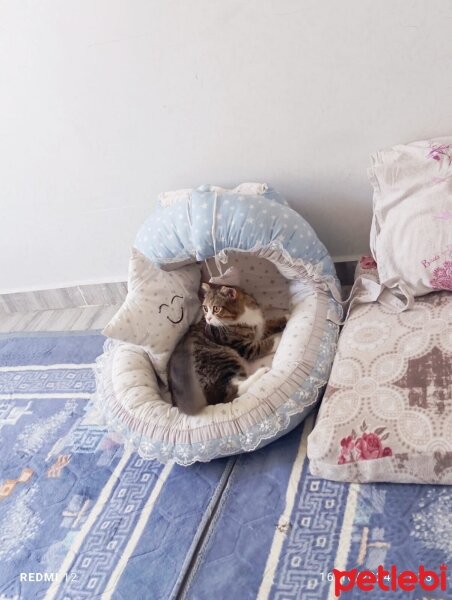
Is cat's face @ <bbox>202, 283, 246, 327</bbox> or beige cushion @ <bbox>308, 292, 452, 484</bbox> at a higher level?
cat's face @ <bbox>202, 283, 246, 327</bbox>

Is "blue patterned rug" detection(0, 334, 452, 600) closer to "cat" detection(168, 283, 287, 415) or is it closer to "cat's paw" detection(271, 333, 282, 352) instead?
"cat" detection(168, 283, 287, 415)

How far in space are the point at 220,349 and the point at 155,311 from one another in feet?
0.85

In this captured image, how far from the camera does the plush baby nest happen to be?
1618 mm

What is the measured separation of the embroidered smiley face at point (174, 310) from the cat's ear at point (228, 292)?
0.58 feet

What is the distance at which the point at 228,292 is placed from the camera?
75.0 inches

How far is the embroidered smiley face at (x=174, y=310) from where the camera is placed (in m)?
1.93

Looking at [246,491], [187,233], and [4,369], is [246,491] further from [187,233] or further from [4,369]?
[4,369]

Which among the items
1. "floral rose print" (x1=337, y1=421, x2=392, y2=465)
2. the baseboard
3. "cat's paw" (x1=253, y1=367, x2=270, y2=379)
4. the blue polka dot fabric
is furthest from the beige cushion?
the baseboard

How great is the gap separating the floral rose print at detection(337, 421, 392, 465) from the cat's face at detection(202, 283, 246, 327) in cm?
63

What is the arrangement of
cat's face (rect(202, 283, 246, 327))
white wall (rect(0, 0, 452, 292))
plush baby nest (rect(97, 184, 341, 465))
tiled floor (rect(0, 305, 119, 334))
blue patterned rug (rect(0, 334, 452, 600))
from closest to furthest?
blue patterned rug (rect(0, 334, 452, 600)), plush baby nest (rect(97, 184, 341, 465)), white wall (rect(0, 0, 452, 292)), cat's face (rect(202, 283, 246, 327)), tiled floor (rect(0, 305, 119, 334))

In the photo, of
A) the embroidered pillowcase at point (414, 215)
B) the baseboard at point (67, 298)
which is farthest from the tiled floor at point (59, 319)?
the embroidered pillowcase at point (414, 215)

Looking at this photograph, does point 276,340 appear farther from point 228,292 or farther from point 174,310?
point 174,310

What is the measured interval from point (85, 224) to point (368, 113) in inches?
49.9

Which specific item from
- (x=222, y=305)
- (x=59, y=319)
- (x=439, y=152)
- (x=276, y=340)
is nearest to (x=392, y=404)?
(x=276, y=340)
